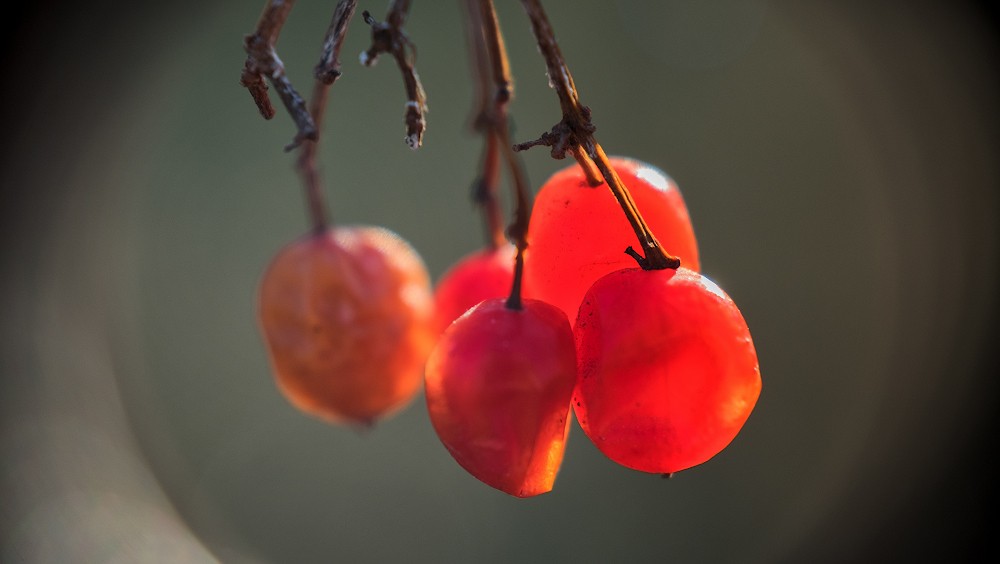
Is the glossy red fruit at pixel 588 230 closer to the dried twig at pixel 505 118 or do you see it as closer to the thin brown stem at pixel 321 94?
the dried twig at pixel 505 118

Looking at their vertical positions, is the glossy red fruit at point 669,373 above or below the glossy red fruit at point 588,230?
below

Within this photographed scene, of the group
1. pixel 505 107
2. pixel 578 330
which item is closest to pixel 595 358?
pixel 578 330

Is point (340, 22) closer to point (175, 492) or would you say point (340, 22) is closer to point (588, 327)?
point (588, 327)

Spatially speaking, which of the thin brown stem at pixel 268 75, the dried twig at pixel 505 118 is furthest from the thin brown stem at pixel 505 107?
the thin brown stem at pixel 268 75

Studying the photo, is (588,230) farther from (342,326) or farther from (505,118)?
(342,326)

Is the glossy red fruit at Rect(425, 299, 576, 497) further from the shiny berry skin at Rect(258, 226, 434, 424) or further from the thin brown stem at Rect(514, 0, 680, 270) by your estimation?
the shiny berry skin at Rect(258, 226, 434, 424)

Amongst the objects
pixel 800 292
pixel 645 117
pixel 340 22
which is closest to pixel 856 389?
pixel 800 292

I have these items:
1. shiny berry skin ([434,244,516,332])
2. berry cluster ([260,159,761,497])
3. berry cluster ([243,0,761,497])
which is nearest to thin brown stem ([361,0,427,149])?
berry cluster ([243,0,761,497])
